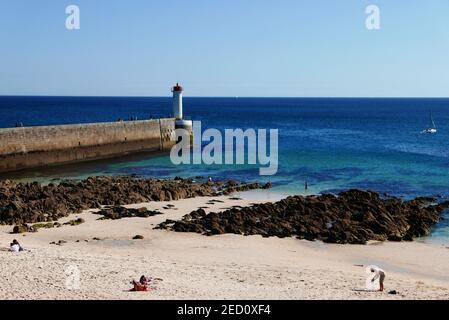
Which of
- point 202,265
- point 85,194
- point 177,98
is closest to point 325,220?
point 202,265

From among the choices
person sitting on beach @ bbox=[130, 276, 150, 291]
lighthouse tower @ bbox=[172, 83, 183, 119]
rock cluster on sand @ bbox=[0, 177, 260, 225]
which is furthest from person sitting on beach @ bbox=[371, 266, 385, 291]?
lighthouse tower @ bbox=[172, 83, 183, 119]

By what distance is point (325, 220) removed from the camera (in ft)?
74.2

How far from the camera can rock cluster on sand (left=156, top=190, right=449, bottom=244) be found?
21.0 m

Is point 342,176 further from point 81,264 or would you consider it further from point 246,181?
point 81,264

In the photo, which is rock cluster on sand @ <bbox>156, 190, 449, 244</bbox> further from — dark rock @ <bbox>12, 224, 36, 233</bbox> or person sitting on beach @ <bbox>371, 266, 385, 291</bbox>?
person sitting on beach @ <bbox>371, 266, 385, 291</bbox>

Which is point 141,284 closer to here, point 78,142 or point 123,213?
point 123,213

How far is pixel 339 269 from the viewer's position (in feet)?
55.4

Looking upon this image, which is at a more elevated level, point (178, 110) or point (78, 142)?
point (178, 110)

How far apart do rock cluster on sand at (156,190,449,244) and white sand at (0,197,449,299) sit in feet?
2.37

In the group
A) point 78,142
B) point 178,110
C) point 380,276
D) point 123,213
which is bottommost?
point 123,213

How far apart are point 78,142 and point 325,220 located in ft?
74.9

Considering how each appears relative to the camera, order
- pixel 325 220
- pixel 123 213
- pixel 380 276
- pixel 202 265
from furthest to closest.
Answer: pixel 123 213
pixel 325 220
pixel 202 265
pixel 380 276

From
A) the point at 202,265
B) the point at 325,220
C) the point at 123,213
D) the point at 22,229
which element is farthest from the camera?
the point at 123,213

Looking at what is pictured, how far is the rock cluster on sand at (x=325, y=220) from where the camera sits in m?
21.0
